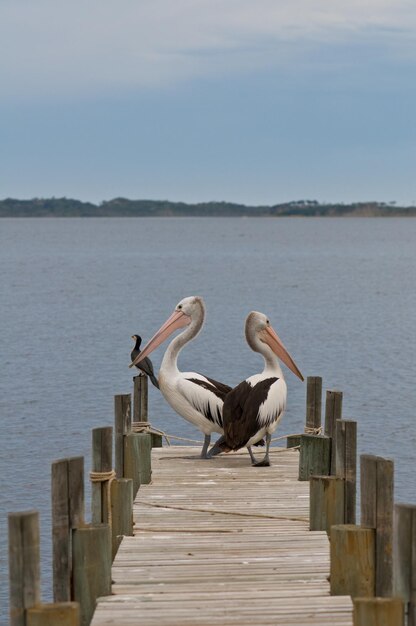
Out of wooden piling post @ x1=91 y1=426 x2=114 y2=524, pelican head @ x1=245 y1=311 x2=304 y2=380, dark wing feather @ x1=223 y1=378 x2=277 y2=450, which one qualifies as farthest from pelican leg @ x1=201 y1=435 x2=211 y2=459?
wooden piling post @ x1=91 y1=426 x2=114 y2=524

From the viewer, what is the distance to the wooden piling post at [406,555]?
638cm

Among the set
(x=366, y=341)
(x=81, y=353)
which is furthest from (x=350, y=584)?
(x=366, y=341)

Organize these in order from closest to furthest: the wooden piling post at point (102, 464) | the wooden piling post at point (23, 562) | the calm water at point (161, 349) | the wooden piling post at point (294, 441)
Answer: the wooden piling post at point (23, 562), the wooden piling post at point (102, 464), the wooden piling post at point (294, 441), the calm water at point (161, 349)

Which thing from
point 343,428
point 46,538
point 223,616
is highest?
point 343,428

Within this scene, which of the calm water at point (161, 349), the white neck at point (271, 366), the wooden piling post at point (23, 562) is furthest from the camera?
the calm water at point (161, 349)

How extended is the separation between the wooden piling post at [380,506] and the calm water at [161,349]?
5.97 meters

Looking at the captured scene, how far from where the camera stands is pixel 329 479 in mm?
9039

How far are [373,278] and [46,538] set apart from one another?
65.9 metres

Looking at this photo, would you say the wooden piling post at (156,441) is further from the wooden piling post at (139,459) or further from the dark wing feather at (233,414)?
the wooden piling post at (139,459)

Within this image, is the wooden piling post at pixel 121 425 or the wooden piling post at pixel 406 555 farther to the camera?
the wooden piling post at pixel 121 425

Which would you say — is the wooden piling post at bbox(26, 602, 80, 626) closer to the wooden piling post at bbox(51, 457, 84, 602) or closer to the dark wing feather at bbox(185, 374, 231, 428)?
the wooden piling post at bbox(51, 457, 84, 602)

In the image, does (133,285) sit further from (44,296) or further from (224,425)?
(224,425)

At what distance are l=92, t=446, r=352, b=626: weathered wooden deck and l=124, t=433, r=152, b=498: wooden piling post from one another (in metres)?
0.11

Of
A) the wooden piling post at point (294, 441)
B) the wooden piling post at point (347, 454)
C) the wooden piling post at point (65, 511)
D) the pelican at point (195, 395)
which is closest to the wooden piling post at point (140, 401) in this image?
the pelican at point (195, 395)
